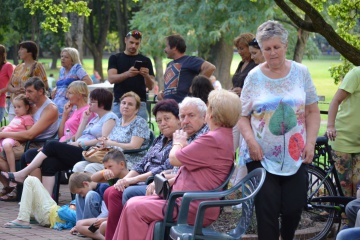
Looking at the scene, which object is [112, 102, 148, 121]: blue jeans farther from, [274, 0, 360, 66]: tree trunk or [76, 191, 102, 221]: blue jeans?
[76, 191, 102, 221]: blue jeans

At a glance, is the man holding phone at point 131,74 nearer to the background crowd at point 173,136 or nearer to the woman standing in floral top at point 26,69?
the background crowd at point 173,136

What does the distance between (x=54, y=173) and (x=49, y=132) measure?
113cm

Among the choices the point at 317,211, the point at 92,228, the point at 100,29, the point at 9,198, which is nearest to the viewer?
the point at 92,228

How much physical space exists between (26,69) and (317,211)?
19.4 feet

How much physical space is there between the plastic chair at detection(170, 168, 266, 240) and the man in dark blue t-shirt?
4.15m

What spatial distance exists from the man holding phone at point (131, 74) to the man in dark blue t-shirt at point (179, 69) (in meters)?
0.69

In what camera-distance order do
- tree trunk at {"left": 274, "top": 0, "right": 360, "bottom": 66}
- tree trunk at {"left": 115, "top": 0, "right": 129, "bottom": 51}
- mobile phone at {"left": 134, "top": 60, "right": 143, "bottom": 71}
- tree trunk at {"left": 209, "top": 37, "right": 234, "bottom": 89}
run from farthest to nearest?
tree trunk at {"left": 115, "top": 0, "right": 129, "bottom": 51}
tree trunk at {"left": 209, "top": 37, "right": 234, "bottom": 89}
mobile phone at {"left": 134, "top": 60, "right": 143, "bottom": 71}
tree trunk at {"left": 274, "top": 0, "right": 360, "bottom": 66}

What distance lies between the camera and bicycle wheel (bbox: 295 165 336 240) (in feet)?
27.1

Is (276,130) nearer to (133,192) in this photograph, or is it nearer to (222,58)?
(133,192)

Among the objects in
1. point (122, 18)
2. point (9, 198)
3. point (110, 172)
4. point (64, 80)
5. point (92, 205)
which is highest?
point (122, 18)

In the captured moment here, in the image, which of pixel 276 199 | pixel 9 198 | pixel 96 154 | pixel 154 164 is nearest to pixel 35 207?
pixel 96 154

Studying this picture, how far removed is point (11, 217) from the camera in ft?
32.0

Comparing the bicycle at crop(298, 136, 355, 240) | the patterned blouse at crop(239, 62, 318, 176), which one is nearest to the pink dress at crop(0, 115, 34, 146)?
the bicycle at crop(298, 136, 355, 240)

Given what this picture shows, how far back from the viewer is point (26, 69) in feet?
42.0
